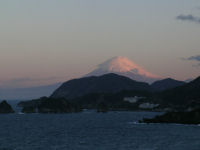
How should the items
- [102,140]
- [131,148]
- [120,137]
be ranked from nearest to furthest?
[131,148] → [102,140] → [120,137]

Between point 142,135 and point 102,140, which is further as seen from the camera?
point 142,135

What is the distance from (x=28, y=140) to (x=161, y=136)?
4031 cm

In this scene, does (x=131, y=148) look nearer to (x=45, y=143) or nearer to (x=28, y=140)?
(x=45, y=143)

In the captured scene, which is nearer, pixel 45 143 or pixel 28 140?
pixel 45 143

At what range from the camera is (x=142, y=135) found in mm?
139875

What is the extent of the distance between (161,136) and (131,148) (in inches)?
1183

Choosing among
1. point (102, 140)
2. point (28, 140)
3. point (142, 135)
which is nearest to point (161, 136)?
point (142, 135)

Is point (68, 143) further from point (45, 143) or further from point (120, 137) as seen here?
point (120, 137)

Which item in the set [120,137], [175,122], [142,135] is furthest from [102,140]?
[175,122]

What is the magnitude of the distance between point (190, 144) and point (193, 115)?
7970 cm

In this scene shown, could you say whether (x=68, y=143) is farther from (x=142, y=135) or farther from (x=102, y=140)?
(x=142, y=135)

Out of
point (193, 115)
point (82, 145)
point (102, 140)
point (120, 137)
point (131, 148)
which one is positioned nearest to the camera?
point (131, 148)

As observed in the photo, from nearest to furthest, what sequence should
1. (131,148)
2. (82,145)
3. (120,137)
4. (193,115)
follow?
(131,148), (82,145), (120,137), (193,115)

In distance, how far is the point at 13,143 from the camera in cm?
12038
